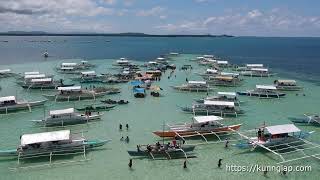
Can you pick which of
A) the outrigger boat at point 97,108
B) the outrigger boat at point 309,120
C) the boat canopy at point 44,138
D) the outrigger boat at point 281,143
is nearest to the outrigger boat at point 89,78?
the outrigger boat at point 97,108

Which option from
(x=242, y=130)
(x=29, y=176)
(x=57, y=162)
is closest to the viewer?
(x=29, y=176)

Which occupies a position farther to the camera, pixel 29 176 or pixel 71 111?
pixel 71 111

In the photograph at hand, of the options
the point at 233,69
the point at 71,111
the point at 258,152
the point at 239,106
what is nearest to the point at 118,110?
the point at 71,111

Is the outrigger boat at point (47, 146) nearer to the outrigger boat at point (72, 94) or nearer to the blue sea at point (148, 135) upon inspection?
the blue sea at point (148, 135)

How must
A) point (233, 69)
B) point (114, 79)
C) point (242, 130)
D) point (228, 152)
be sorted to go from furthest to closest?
point (233, 69)
point (114, 79)
point (242, 130)
point (228, 152)

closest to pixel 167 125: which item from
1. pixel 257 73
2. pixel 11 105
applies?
pixel 11 105

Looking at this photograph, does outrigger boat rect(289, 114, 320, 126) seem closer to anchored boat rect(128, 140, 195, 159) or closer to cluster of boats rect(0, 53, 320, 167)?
cluster of boats rect(0, 53, 320, 167)

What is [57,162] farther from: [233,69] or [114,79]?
[233,69]
